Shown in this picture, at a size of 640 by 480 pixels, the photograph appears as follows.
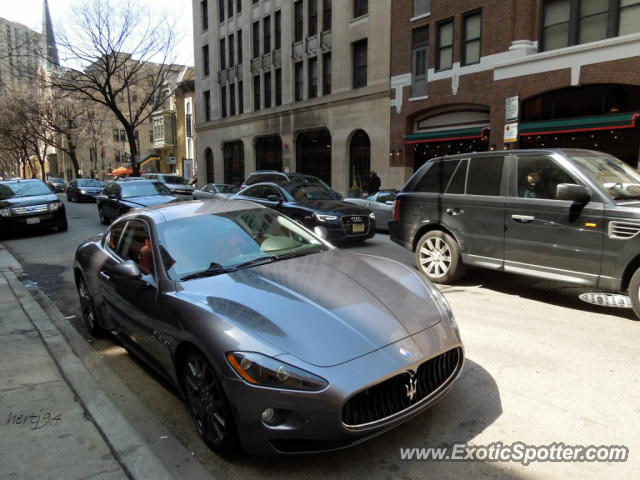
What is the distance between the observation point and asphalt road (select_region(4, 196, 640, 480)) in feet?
8.86

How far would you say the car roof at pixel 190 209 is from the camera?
417cm

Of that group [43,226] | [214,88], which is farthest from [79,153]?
[43,226]

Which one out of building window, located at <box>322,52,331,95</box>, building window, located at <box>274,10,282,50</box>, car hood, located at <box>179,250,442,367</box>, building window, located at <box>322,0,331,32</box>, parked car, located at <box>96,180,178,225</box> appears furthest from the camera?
building window, located at <box>274,10,282,50</box>

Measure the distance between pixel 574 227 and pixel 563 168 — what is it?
0.74 m

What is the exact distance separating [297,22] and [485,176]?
2641 centimetres

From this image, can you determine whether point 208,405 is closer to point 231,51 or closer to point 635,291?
point 635,291

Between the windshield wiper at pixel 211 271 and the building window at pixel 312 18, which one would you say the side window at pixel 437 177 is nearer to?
the windshield wiper at pixel 211 271

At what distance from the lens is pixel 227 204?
4.60 meters

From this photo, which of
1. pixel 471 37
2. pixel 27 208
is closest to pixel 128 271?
pixel 27 208

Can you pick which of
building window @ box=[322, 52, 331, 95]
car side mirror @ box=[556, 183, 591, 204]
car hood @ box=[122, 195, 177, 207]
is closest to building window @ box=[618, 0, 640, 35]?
car side mirror @ box=[556, 183, 591, 204]

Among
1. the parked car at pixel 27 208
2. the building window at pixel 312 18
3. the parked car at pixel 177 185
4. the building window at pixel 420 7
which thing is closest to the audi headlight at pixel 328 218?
the parked car at pixel 27 208

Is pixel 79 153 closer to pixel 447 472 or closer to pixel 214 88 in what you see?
pixel 214 88

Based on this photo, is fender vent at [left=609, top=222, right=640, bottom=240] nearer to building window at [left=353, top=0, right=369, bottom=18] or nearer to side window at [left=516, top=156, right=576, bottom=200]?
side window at [left=516, top=156, right=576, bottom=200]

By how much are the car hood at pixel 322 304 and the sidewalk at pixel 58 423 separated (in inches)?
41.0
